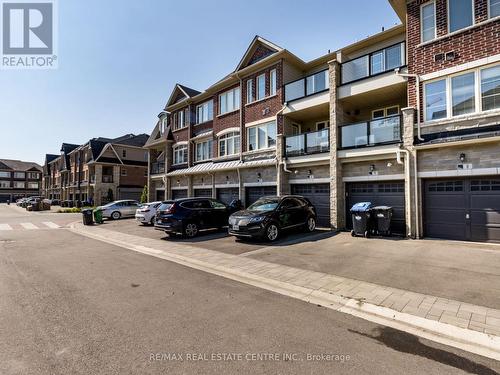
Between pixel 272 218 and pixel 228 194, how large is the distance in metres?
8.55

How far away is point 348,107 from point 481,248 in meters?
8.52

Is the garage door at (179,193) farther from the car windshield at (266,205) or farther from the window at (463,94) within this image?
the window at (463,94)

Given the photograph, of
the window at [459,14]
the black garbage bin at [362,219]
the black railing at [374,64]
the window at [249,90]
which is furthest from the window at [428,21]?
the window at [249,90]

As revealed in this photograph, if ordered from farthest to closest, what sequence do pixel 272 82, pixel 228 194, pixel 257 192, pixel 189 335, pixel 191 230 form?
pixel 228 194 → pixel 257 192 → pixel 272 82 → pixel 191 230 → pixel 189 335

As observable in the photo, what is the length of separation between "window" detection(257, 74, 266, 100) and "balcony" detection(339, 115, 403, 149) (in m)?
6.28

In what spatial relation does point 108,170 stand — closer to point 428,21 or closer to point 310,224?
point 310,224

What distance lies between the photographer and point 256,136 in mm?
17312

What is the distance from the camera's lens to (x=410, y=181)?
1053cm

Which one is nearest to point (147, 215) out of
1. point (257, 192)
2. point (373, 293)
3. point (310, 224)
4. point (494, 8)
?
point (257, 192)

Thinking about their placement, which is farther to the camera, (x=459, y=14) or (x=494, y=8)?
(x=459, y=14)

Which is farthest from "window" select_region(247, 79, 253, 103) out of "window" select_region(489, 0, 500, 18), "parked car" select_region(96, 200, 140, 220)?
"parked car" select_region(96, 200, 140, 220)

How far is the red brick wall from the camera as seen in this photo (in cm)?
930

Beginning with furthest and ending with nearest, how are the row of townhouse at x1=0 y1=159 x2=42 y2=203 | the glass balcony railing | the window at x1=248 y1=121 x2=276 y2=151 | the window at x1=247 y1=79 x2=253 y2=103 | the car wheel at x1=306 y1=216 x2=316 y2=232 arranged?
the row of townhouse at x1=0 y1=159 x2=42 y2=203 < the window at x1=247 y1=79 x2=253 y2=103 < the window at x1=248 y1=121 x2=276 y2=151 < the glass balcony railing < the car wheel at x1=306 y1=216 x2=316 y2=232

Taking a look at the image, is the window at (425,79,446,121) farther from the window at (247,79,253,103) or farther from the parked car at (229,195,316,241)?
the window at (247,79,253,103)
